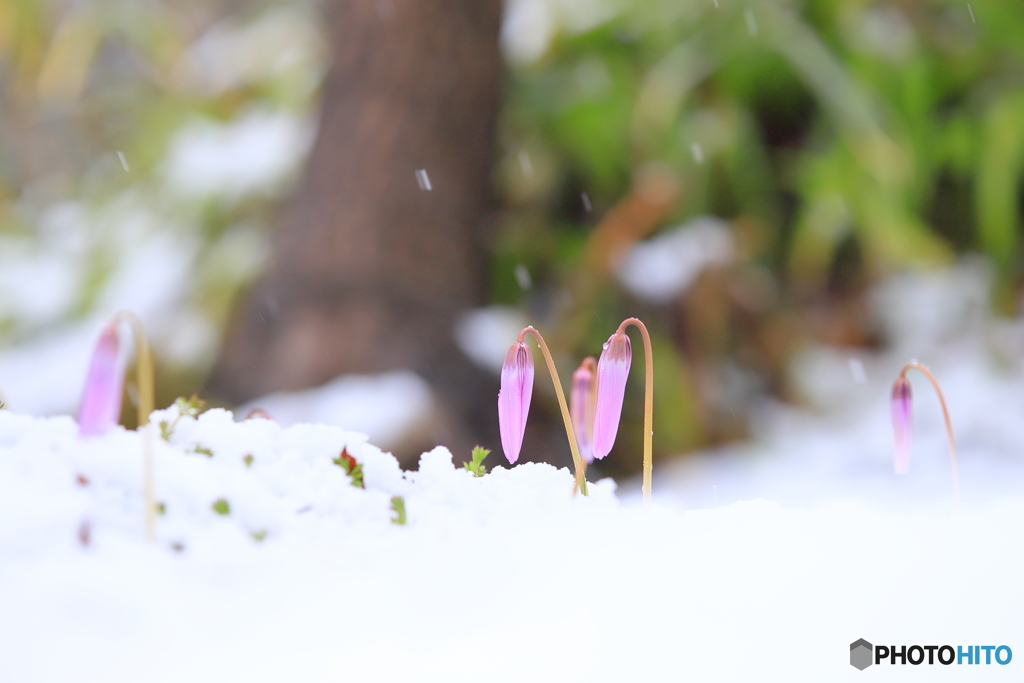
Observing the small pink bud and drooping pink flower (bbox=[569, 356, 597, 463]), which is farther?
→ the small pink bud

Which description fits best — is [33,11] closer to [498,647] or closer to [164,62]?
[164,62]

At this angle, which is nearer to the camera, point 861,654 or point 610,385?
point 861,654

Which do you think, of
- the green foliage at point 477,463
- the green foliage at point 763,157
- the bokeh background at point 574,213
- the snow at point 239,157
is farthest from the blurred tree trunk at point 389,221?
the green foliage at point 477,463

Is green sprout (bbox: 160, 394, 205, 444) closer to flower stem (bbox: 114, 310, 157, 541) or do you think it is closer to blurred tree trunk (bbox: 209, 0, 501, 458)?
flower stem (bbox: 114, 310, 157, 541)

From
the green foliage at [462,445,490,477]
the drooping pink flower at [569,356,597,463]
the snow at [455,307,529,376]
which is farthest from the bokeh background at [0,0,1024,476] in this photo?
the drooping pink flower at [569,356,597,463]

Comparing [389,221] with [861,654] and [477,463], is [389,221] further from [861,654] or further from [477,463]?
[861,654]

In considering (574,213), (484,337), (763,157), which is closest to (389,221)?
(484,337)
